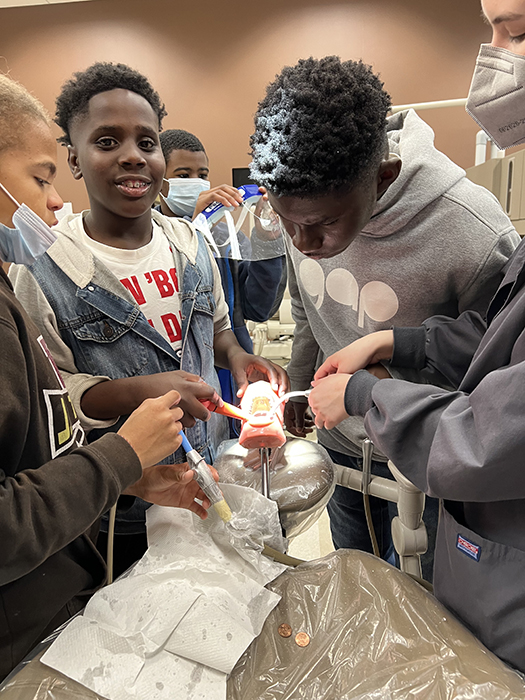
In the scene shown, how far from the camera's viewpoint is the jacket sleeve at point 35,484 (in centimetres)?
56

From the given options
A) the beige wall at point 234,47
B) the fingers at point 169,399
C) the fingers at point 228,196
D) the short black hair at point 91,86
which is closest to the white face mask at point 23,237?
the fingers at point 169,399

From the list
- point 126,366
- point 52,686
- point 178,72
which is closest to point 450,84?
point 178,72

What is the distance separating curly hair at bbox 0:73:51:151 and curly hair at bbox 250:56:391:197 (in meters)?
0.36

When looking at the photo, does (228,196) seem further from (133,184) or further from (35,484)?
(35,484)

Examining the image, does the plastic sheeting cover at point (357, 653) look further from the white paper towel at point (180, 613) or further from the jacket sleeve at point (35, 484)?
the jacket sleeve at point (35, 484)

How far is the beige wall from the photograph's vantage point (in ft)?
12.4

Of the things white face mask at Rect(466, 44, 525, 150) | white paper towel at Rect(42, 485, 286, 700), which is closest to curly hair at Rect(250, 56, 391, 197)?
white face mask at Rect(466, 44, 525, 150)

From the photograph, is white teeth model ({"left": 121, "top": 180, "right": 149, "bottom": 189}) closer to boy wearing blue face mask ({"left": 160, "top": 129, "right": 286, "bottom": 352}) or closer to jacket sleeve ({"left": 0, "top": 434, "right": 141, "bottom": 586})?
boy wearing blue face mask ({"left": 160, "top": 129, "right": 286, "bottom": 352})

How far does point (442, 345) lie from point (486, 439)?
0.40 meters

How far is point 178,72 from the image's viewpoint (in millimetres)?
4043

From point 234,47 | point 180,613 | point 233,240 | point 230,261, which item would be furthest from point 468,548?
point 234,47

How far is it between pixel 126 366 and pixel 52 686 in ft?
1.86

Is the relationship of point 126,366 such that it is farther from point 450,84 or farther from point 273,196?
point 450,84

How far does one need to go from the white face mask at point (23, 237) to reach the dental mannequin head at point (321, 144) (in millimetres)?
358
